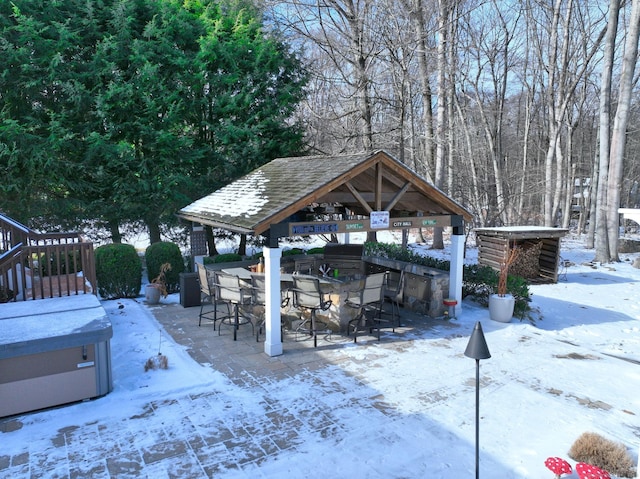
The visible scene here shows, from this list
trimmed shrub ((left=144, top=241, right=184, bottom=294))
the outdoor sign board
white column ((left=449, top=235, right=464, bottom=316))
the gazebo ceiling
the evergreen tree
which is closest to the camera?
the gazebo ceiling

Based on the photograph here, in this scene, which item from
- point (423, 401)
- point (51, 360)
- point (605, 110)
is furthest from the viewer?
point (605, 110)

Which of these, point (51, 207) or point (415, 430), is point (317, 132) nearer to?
point (51, 207)

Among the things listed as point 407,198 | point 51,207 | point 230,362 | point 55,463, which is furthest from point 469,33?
point 55,463

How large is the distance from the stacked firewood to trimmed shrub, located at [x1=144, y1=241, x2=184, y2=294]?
33.4 ft

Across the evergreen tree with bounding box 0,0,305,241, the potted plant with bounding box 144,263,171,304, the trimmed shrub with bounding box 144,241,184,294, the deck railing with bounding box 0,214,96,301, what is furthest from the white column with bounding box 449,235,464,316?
the evergreen tree with bounding box 0,0,305,241

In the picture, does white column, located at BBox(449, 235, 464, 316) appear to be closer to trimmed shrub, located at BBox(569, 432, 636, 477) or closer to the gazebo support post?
the gazebo support post

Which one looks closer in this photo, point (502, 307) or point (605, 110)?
point (502, 307)

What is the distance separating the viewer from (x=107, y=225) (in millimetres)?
13867

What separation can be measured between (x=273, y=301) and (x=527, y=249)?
1073 cm

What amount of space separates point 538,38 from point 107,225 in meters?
22.9

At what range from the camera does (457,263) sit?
930cm

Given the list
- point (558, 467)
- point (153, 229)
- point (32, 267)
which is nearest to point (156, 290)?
point (32, 267)

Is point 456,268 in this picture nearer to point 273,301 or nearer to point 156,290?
point 273,301

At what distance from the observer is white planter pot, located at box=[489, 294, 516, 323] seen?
30.0 ft
